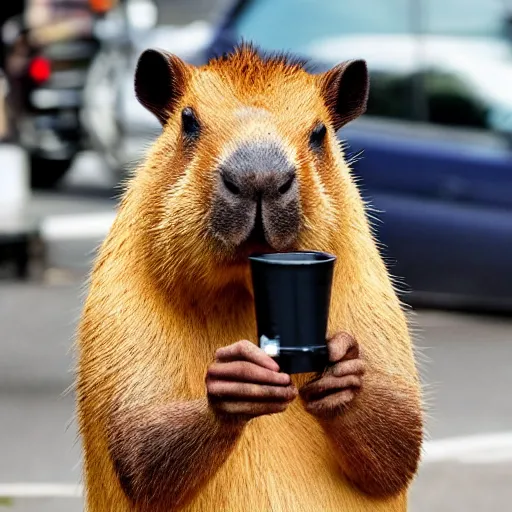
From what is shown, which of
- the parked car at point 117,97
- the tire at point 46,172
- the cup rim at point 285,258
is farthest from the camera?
the tire at point 46,172

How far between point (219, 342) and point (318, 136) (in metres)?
0.57

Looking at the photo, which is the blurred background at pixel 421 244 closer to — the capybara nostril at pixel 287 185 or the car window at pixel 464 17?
the car window at pixel 464 17

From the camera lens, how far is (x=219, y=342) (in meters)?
3.80

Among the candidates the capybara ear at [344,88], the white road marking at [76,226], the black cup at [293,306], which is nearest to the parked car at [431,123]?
the white road marking at [76,226]

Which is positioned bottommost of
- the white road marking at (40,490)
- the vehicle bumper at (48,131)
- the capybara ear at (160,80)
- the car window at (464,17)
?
the vehicle bumper at (48,131)

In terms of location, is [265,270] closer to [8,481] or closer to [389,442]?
[389,442]

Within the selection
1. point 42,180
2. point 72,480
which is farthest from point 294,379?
point 42,180

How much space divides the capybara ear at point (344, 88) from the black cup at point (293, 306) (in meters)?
0.73

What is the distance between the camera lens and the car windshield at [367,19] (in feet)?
34.3

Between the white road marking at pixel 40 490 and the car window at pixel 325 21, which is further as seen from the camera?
the car window at pixel 325 21

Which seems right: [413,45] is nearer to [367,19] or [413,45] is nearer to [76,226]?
[367,19]

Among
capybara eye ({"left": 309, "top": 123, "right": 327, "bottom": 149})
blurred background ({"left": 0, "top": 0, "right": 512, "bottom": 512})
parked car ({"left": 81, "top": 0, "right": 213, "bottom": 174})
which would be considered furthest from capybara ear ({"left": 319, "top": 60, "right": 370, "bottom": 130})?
parked car ({"left": 81, "top": 0, "right": 213, "bottom": 174})

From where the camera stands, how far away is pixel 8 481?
23.0 ft

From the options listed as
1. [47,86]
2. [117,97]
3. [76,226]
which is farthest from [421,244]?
[47,86]
